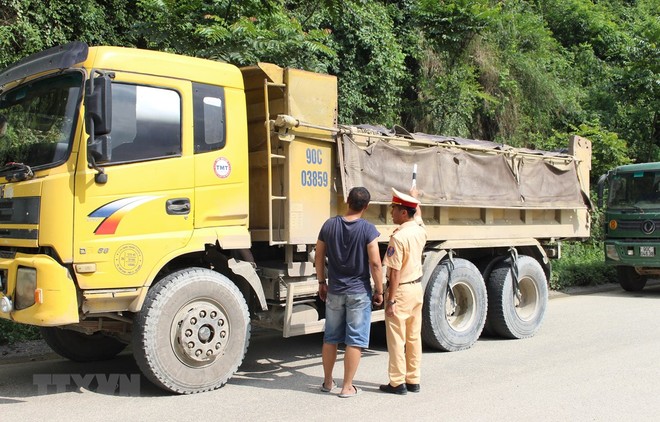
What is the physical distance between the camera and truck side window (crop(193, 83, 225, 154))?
592cm

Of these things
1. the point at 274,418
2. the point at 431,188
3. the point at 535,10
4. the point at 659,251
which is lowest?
the point at 274,418

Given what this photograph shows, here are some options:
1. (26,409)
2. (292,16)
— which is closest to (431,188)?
(26,409)

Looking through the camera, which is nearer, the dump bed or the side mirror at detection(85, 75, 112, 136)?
the side mirror at detection(85, 75, 112, 136)

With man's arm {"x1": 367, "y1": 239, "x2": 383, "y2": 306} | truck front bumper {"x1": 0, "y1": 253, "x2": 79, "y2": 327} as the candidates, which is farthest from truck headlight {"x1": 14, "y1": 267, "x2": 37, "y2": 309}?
man's arm {"x1": 367, "y1": 239, "x2": 383, "y2": 306}

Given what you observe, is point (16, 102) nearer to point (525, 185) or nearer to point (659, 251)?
point (525, 185)

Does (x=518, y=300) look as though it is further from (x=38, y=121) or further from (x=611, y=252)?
(x=38, y=121)

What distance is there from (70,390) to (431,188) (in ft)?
14.3

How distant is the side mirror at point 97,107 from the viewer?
5.13m

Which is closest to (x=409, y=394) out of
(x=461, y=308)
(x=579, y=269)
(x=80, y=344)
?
(x=461, y=308)

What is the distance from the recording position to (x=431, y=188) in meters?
7.54

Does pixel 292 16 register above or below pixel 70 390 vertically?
above

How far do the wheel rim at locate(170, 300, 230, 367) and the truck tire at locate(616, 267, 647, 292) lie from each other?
34.9 feet

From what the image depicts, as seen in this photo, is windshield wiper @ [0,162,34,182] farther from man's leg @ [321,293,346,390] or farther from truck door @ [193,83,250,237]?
man's leg @ [321,293,346,390]

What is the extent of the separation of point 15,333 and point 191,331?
3227 millimetres
